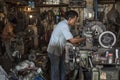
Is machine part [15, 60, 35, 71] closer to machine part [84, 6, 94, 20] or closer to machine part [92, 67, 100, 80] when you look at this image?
machine part [92, 67, 100, 80]

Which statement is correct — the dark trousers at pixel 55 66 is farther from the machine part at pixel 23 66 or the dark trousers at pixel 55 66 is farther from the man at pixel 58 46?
the machine part at pixel 23 66

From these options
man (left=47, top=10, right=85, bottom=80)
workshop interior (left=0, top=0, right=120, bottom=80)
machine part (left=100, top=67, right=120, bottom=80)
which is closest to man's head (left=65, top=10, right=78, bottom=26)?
man (left=47, top=10, right=85, bottom=80)

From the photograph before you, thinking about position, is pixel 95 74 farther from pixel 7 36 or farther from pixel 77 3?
pixel 77 3

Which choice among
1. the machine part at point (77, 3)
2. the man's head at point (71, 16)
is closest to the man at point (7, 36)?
the machine part at point (77, 3)

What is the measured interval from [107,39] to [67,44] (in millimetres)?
929

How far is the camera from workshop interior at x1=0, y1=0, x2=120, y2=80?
429 cm

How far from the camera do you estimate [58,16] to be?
819 centimetres

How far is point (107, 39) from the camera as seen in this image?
4.36 metres

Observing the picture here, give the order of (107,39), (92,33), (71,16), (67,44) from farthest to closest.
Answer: (67,44)
(92,33)
(107,39)
(71,16)

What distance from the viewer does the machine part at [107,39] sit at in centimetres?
434

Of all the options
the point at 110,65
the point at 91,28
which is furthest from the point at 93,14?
the point at 110,65

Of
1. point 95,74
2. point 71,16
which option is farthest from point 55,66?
point 71,16

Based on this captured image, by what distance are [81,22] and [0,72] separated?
4682mm

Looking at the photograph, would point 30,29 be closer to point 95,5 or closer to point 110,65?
point 95,5
